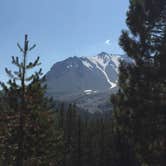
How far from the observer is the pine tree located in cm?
2344

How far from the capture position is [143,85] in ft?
80.0

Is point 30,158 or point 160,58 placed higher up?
point 160,58

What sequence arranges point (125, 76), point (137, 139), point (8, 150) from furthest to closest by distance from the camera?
point (8, 150) < point (125, 76) < point (137, 139)

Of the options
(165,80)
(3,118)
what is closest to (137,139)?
(165,80)


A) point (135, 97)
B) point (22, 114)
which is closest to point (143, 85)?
point (135, 97)

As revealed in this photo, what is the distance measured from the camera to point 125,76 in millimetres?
25562

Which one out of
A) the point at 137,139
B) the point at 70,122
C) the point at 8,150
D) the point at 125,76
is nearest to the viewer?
the point at 137,139

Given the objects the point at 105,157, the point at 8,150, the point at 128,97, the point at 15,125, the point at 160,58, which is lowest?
the point at 105,157

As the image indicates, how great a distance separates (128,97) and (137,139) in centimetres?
252

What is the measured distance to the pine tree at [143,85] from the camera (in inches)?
923

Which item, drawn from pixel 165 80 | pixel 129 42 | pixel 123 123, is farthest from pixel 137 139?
pixel 129 42

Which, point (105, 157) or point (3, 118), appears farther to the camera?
point (105, 157)

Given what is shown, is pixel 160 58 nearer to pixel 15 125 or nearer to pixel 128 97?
pixel 128 97

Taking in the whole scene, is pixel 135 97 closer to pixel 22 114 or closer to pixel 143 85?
pixel 143 85
